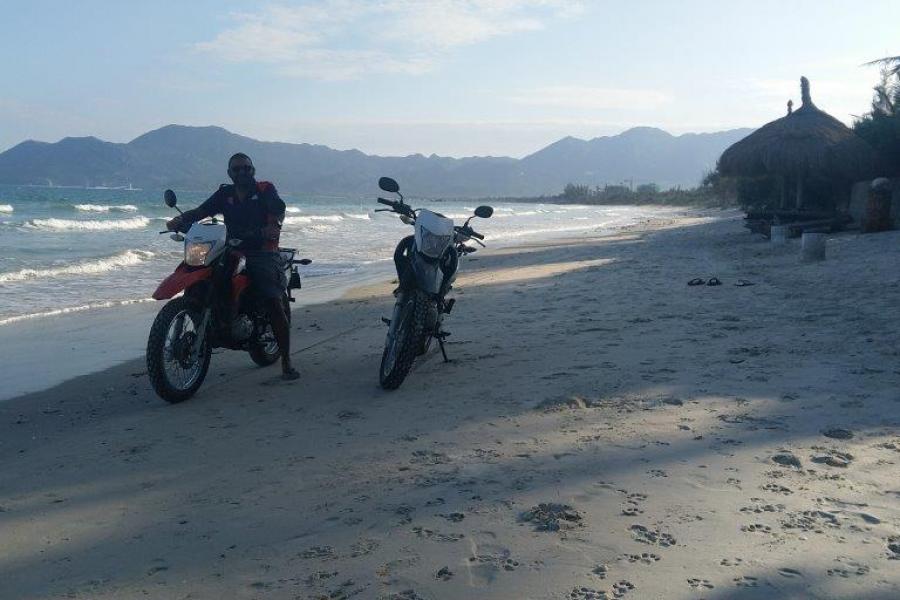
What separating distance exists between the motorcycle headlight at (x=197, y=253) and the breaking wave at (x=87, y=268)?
30.4 feet

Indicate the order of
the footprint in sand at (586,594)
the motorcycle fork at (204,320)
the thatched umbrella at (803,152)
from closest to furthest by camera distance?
1. the footprint in sand at (586,594)
2. the motorcycle fork at (204,320)
3. the thatched umbrella at (803,152)

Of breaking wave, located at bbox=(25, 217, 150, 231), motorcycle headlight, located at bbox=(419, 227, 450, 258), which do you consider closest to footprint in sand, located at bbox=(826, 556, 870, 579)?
motorcycle headlight, located at bbox=(419, 227, 450, 258)

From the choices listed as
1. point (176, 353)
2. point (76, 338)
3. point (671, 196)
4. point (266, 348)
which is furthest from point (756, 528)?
point (671, 196)

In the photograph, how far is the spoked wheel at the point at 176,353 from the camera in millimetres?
4719

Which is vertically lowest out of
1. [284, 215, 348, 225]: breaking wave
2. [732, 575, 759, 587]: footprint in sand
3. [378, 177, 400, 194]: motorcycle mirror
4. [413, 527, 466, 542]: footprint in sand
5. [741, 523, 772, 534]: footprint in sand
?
[284, 215, 348, 225]: breaking wave

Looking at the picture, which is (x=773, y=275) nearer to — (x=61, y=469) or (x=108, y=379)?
(x=108, y=379)

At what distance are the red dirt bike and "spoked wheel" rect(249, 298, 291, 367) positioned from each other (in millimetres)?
405

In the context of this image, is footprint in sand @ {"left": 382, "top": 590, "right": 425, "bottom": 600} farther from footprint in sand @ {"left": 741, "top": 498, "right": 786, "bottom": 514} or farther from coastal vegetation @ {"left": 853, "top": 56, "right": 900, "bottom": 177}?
coastal vegetation @ {"left": 853, "top": 56, "right": 900, "bottom": 177}

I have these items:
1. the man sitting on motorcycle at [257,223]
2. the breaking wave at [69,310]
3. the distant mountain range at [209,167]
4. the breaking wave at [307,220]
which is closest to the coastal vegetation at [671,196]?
the breaking wave at [307,220]

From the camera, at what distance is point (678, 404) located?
14.2 feet

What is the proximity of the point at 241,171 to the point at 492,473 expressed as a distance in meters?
3.03

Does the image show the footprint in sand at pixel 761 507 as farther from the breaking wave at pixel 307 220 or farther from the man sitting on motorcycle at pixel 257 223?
the breaking wave at pixel 307 220

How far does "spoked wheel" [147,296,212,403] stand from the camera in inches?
186

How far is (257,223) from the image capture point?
5.53 meters
